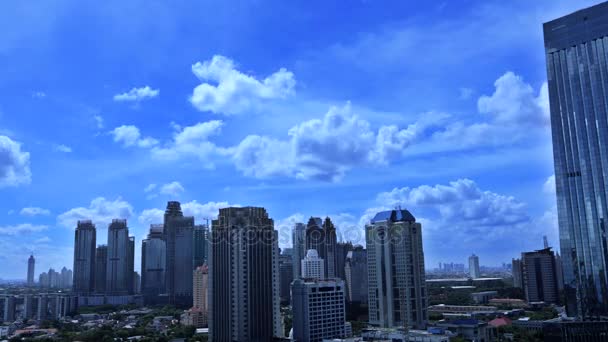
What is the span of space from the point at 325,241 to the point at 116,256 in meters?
36.1

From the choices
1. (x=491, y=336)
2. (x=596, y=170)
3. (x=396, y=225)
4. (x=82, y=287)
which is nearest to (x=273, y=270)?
(x=396, y=225)

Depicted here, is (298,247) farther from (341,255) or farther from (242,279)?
(242,279)

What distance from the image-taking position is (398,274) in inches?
1544

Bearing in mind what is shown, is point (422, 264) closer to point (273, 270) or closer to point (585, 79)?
point (273, 270)

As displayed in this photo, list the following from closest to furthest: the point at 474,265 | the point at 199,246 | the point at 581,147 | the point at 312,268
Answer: the point at 581,147 < the point at 312,268 < the point at 199,246 < the point at 474,265

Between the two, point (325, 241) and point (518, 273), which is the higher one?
point (325, 241)

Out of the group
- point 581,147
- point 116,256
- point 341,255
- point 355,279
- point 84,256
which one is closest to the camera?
point 581,147

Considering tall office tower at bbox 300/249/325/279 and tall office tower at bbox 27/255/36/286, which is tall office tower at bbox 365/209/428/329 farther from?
tall office tower at bbox 27/255/36/286

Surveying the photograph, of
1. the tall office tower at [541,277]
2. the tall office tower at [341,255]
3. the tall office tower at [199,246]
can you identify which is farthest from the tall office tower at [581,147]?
the tall office tower at [199,246]

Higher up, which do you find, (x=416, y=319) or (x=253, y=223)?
(x=253, y=223)

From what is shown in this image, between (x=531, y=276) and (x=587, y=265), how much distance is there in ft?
127

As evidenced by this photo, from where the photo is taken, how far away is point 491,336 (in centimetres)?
3591

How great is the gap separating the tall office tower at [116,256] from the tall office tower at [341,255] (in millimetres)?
34183

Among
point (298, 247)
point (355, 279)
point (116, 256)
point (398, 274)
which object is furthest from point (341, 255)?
point (116, 256)
